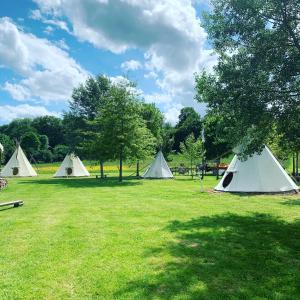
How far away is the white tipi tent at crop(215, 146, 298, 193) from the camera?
22375mm

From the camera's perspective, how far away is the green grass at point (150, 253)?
6.80 metres

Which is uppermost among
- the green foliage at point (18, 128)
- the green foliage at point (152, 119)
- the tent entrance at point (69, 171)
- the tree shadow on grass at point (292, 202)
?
the green foliage at point (18, 128)

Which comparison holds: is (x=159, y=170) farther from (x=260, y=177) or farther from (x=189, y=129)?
(x=189, y=129)

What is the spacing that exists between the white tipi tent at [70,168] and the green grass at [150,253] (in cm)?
3477

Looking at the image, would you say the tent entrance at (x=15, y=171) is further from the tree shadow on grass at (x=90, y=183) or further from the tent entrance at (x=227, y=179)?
the tent entrance at (x=227, y=179)

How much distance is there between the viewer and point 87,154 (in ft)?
140

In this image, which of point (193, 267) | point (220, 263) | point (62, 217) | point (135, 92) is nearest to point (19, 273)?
point (193, 267)

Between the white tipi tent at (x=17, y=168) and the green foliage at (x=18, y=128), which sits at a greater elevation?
the green foliage at (x=18, y=128)

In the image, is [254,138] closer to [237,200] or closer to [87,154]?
[237,200]

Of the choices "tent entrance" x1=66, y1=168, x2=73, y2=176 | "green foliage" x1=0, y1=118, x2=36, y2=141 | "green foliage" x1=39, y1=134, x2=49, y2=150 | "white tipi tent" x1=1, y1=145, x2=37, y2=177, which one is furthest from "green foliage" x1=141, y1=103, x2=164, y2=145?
"green foliage" x1=0, y1=118, x2=36, y2=141

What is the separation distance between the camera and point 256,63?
12859mm

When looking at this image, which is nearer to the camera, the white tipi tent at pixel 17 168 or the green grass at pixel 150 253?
the green grass at pixel 150 253

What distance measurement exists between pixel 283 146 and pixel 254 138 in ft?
6.54

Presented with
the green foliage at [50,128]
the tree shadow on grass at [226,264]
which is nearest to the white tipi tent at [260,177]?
the tree shadow on grass at [226,264]
